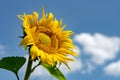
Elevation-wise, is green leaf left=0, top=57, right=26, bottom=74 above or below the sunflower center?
below

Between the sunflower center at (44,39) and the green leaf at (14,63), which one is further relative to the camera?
the sunflower center at (44,39)

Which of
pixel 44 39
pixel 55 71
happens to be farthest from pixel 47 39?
pixel 55 71

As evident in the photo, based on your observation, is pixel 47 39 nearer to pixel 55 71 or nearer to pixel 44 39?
pixel 44 39

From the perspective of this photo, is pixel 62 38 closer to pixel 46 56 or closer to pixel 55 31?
pixel 55 31

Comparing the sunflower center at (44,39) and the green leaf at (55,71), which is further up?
the sunflower center at (44,39)

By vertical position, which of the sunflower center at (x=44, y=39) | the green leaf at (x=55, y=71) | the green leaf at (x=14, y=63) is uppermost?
the sunflower center at (x=44, y=39)

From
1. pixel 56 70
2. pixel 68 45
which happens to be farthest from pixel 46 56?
pixel 68 45
